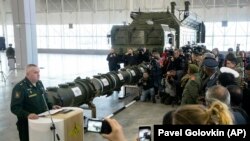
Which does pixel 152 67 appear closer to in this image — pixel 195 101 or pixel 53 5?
pixel 195 101

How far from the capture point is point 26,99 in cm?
410

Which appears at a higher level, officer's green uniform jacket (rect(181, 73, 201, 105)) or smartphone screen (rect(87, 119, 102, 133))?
smartphone screen (rect(87, 119, 102, 133))

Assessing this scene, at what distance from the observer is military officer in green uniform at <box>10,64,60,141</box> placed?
400 centimetres

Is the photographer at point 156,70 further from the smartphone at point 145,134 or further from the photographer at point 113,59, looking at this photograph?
the smartphone at point 145,134

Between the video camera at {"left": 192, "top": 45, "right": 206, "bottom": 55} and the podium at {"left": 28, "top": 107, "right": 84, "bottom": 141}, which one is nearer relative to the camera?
the podium at {"left": 28, "top": 107, "right": 84, "bottom": 141}

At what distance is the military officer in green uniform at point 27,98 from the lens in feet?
→ 13.1

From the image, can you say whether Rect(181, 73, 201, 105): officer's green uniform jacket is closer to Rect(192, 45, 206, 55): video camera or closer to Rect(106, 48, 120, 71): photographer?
Rect(192, 45, 206, 55): video camera

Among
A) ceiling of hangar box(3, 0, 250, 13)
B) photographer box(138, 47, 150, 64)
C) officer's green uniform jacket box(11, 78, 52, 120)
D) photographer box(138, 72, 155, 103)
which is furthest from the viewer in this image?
ceiling of hangar box(3, 0, 250, 13)

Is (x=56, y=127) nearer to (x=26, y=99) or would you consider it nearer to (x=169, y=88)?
(x=26, y=99)

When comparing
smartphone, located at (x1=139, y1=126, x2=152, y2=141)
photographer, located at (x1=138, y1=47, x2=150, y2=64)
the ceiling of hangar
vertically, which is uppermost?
the ceiling of hangar

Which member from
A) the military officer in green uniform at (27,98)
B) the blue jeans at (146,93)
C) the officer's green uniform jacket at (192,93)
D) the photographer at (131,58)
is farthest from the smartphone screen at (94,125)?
the photographer at (131,58)

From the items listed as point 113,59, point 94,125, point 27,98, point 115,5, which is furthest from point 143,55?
point 115,5

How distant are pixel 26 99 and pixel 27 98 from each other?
2 centimetres

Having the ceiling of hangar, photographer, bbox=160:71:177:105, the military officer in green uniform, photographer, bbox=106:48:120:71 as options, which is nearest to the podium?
the military officer in green uniform
